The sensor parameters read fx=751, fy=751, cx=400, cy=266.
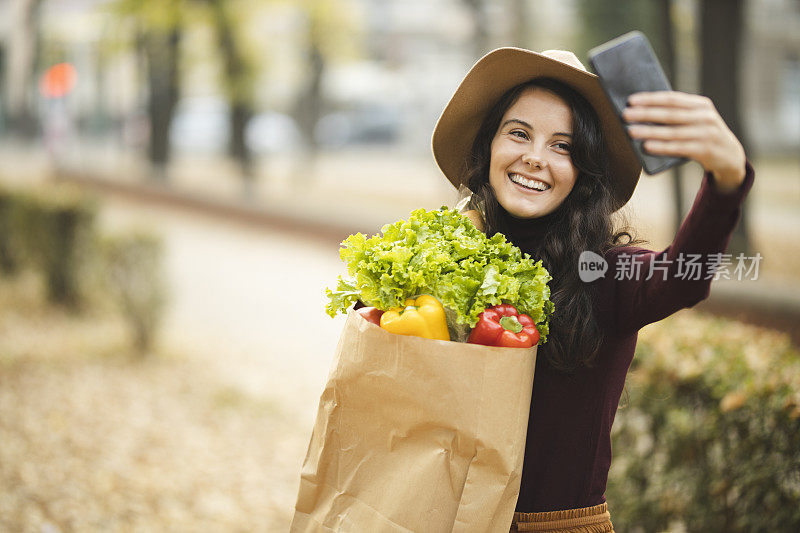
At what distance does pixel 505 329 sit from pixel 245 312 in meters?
8.13

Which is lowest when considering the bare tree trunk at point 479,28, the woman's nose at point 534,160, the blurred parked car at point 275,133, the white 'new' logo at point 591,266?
the white 'new' logo at point 591,266

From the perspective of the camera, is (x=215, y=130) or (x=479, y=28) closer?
(x=479, y=28)

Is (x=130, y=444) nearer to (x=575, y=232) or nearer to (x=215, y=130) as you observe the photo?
(x=575, y=232)

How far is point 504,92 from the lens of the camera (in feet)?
7.64

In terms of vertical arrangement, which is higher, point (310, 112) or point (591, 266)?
point (310, 112)

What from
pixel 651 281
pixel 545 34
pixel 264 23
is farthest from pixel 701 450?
pixel 545 34

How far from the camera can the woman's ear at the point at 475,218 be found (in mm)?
2315

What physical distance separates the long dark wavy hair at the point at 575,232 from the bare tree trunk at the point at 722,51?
8.54 meters

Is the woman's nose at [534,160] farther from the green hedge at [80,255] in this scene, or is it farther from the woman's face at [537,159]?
the green hedge at [80,255]

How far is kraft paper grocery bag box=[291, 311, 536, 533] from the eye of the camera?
71.0 inches

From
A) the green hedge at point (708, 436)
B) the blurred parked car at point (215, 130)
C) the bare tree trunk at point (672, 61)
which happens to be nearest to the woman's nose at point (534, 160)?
the green hedge at point (708, 436)

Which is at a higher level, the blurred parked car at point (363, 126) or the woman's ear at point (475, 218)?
the blurred parked car at point (363, 126)

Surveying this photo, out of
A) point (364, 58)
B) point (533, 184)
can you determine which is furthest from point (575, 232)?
point (364, 58)

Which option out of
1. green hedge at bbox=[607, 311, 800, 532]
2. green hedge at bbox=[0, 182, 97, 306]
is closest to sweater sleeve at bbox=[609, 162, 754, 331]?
green hedge at bbox=[607, 311, 800, 532]
